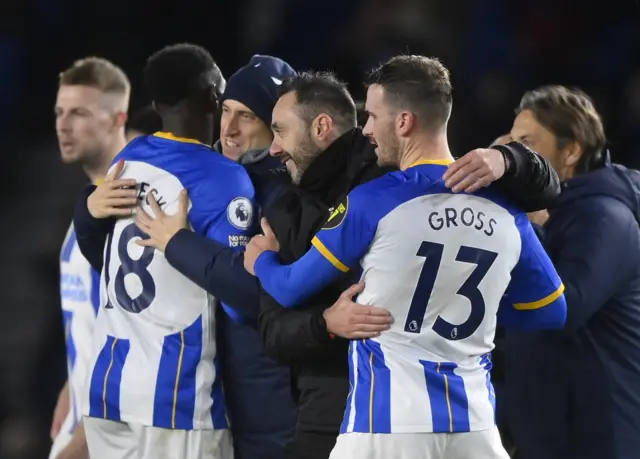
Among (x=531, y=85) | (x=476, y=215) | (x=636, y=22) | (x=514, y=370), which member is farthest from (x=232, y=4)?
(x=476, y=215)

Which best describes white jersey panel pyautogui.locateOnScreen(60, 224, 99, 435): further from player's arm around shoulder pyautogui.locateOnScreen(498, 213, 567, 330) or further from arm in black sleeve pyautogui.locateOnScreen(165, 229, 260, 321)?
player's arm around shoulder pyautogui.locateOnScreen(498, 213, 567, 330)

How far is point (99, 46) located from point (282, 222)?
5463 millimetres

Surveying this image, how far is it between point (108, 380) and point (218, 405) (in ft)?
1.21

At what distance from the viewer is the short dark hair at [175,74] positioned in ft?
12.2

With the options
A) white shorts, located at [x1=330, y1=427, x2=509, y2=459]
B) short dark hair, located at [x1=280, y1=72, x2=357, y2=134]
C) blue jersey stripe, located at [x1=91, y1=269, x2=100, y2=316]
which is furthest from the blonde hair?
white shorts, located at [x1=330, y1=427, x2=509, y2=459]

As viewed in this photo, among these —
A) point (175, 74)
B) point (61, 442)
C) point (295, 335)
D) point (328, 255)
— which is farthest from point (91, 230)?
point (61, 442)

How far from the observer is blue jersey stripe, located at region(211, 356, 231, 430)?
11.6 feet

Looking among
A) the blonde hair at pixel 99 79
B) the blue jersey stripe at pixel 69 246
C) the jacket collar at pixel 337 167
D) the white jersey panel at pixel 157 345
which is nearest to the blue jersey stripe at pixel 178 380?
the white jersey panel at pixel 157 345

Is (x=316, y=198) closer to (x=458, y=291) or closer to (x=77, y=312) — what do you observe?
(x=458, y=291)

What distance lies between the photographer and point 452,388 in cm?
294

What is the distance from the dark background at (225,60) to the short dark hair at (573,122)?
2969mm

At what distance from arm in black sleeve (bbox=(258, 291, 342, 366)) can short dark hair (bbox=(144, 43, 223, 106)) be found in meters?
0.92

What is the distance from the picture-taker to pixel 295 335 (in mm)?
3100

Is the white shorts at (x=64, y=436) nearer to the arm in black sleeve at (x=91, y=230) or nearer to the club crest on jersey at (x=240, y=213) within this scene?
the arm in black sleeve at (x=91, y=230)
